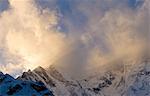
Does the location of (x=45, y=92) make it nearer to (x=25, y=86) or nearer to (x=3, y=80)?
(x=25, y=86)

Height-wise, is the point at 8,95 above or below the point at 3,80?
below

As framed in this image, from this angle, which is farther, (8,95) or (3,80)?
(3,80)

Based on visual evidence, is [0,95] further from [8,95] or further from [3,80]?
[3,80]

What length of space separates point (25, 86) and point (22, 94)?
11.4 feet

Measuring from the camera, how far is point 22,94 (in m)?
155

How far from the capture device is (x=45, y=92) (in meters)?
158

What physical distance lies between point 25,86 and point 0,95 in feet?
27.9

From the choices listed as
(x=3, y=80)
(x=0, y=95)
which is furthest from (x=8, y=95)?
(x=3, y=80)

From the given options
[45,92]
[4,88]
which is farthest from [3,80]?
[45,92]

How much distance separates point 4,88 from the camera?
525ft

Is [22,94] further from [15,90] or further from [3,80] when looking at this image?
[3,80]

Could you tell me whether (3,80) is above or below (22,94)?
above

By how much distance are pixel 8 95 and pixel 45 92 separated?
38.8 ft

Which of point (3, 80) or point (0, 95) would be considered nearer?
point (0, 95)
